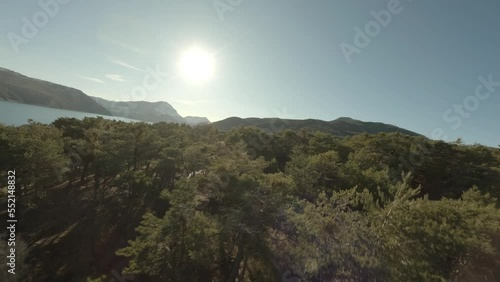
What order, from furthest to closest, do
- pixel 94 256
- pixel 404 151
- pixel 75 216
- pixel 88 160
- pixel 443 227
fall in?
1. pixel 404 151
2. pixel 88 160
3. pixel 75 216
4. pixel 94 256
5. pixel 443 227

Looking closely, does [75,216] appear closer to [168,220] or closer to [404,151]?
Result: [168,220]

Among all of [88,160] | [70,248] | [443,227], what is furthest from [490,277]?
[88,160]

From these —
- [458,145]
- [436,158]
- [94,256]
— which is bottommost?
[94,256]

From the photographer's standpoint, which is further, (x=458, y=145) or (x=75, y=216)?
(x=458, y=145)

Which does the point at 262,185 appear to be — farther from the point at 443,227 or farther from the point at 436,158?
the point at 436,158

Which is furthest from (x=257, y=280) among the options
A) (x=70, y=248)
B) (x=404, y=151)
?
(x=404, y=151)

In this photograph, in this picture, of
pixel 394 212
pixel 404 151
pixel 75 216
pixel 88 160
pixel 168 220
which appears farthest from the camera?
pixel 404 151

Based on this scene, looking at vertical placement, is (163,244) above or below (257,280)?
above
